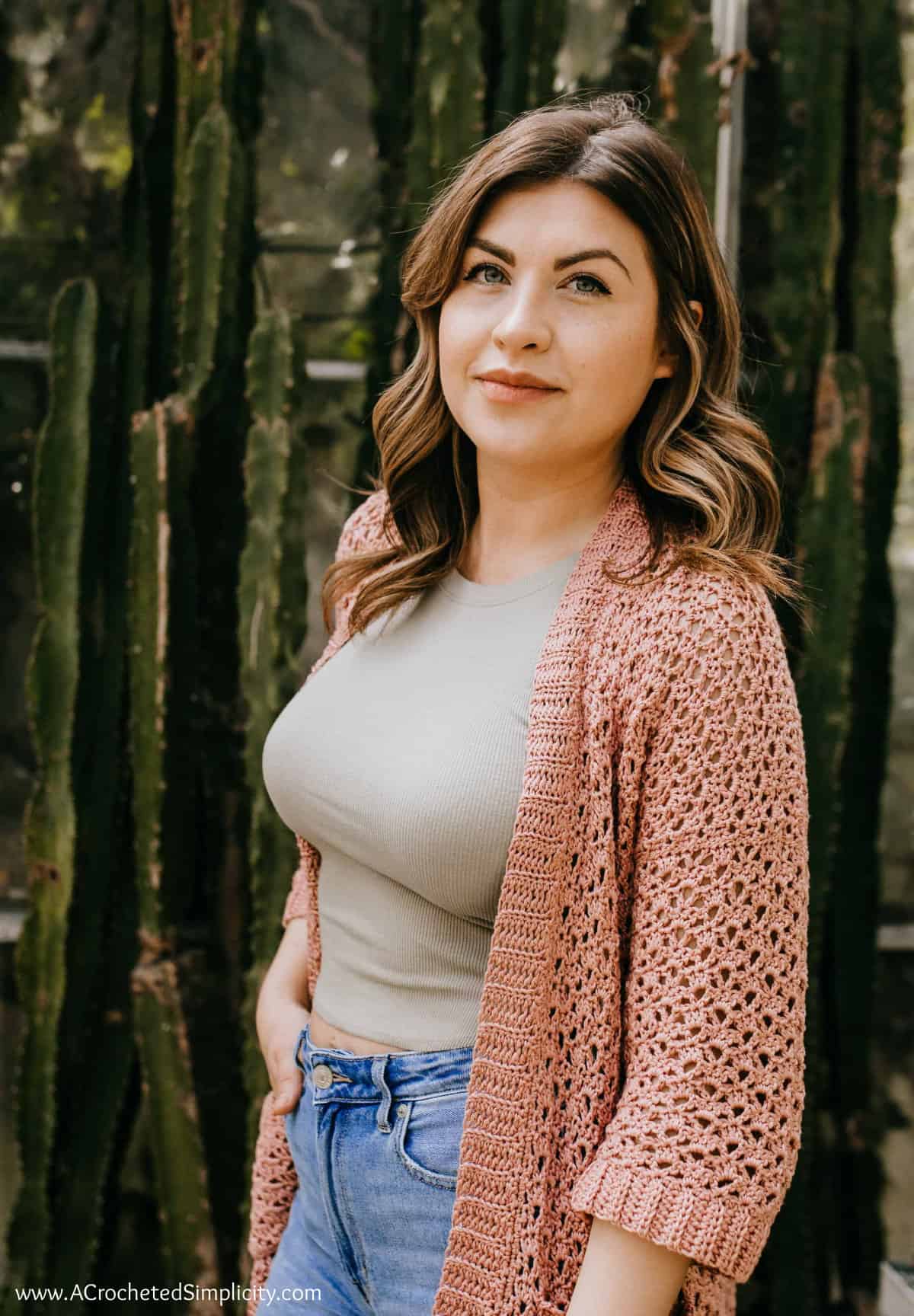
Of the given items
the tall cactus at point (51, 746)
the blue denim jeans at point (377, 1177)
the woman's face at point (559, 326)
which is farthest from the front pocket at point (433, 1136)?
the tall cactus at point (51, 746)

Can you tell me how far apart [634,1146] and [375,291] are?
145cm

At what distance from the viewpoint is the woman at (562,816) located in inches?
37.7

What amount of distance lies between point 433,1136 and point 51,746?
1.12m

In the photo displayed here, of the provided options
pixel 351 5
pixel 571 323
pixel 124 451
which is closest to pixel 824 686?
pixel 571 323

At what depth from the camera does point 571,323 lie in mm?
→ 1122

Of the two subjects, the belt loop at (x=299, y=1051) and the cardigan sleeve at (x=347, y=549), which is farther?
the cardigan sleeve at (x=347, y=549)

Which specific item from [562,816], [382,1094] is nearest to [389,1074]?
[382,1094]

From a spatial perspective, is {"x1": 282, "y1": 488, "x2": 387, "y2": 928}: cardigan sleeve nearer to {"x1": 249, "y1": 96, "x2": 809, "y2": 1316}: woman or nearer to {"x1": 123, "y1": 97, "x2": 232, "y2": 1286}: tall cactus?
{"x1": 249, "y1": 96, "x2": 809, "y2": 1316}: woman

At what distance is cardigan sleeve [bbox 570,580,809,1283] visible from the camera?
36.5 inches

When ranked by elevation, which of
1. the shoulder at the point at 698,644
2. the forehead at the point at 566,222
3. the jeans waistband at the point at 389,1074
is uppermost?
the forehead at the point at 566,222

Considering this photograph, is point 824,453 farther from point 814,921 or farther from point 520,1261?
point 520,1261

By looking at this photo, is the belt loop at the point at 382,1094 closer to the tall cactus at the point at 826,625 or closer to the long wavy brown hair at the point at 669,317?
the long wavy brown hair at the point at 669,317

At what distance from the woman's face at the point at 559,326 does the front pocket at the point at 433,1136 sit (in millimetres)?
657

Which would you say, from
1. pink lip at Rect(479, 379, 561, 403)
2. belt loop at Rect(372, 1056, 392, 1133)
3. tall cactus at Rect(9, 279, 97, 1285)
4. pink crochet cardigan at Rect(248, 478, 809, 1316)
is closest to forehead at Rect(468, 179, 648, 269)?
pink lip at Rect(479, 379, 561, 403)
